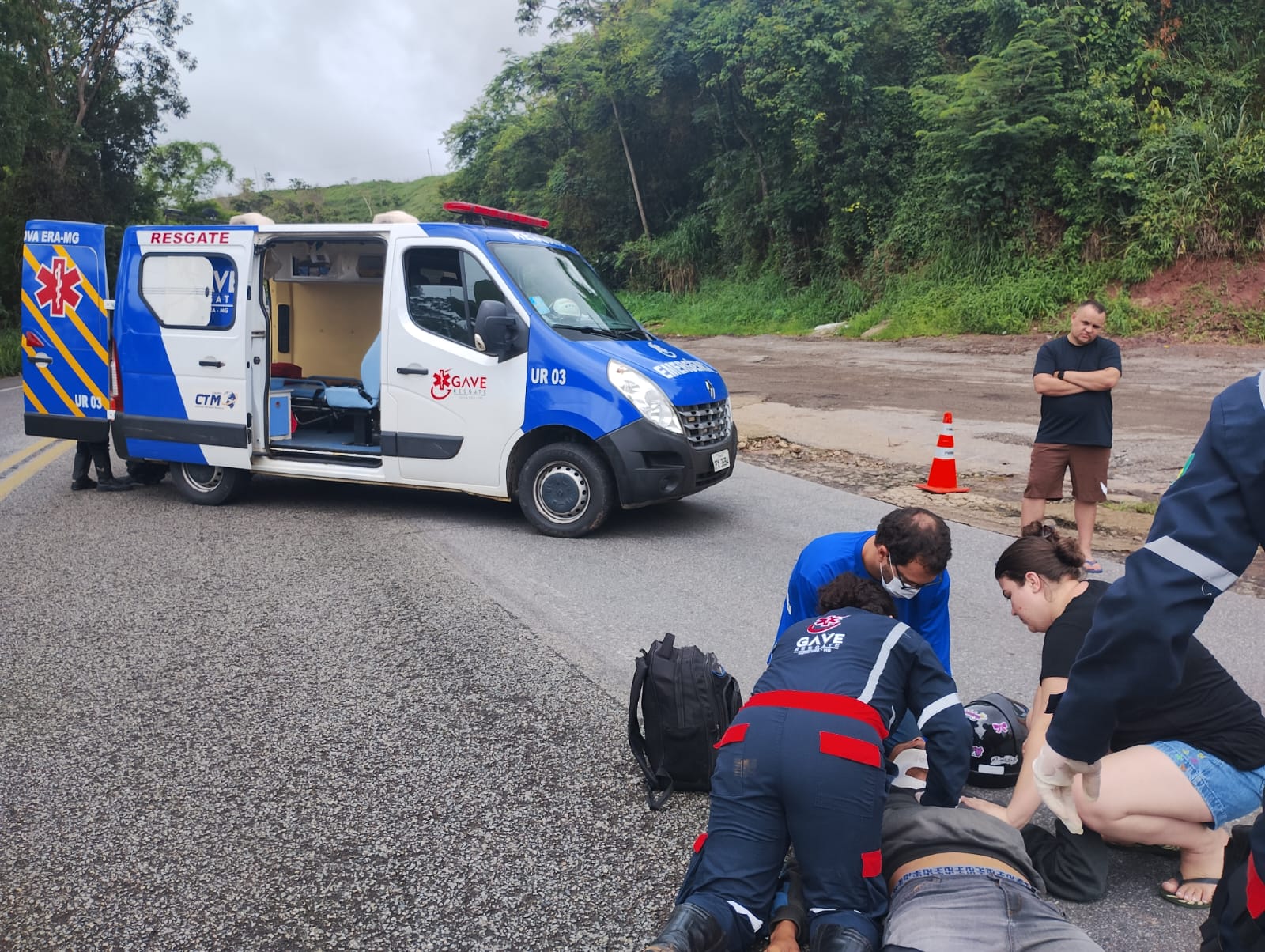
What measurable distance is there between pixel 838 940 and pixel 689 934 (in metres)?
0.39

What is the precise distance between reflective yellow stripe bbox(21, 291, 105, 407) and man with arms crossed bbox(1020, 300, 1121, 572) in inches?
300

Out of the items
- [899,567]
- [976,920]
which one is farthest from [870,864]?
[899,567]

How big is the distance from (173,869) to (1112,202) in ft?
72.2

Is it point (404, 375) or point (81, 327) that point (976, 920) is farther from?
point (81, 327)

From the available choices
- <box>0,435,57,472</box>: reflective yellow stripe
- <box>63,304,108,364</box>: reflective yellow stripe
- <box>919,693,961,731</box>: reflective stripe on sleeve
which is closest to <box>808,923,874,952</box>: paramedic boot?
<box>919,693,961,731</box>: reflective stripe on sleeve

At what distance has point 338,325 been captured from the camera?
11.5m

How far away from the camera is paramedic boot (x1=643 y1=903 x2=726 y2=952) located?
263 centimetres

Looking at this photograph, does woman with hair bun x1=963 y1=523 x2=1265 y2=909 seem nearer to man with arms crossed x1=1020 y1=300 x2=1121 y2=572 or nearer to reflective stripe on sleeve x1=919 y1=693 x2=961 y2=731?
reflective stripe on sleeve x1=919 y1=693 x2=961 y2=731

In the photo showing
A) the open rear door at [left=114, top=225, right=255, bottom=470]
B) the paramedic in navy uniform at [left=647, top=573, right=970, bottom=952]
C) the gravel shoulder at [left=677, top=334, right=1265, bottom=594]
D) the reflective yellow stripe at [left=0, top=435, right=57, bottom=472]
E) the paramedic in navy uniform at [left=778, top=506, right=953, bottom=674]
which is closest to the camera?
the paramedic in navy uniform at [left=647, top=573, right=970, bottom=952]

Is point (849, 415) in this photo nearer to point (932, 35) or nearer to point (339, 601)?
point (339, 601)

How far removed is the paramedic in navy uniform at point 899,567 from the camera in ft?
11.8

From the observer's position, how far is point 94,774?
3.95 m

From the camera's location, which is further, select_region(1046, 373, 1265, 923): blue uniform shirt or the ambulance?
the ambulance

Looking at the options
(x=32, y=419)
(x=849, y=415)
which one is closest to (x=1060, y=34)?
(x=849, y=415)
